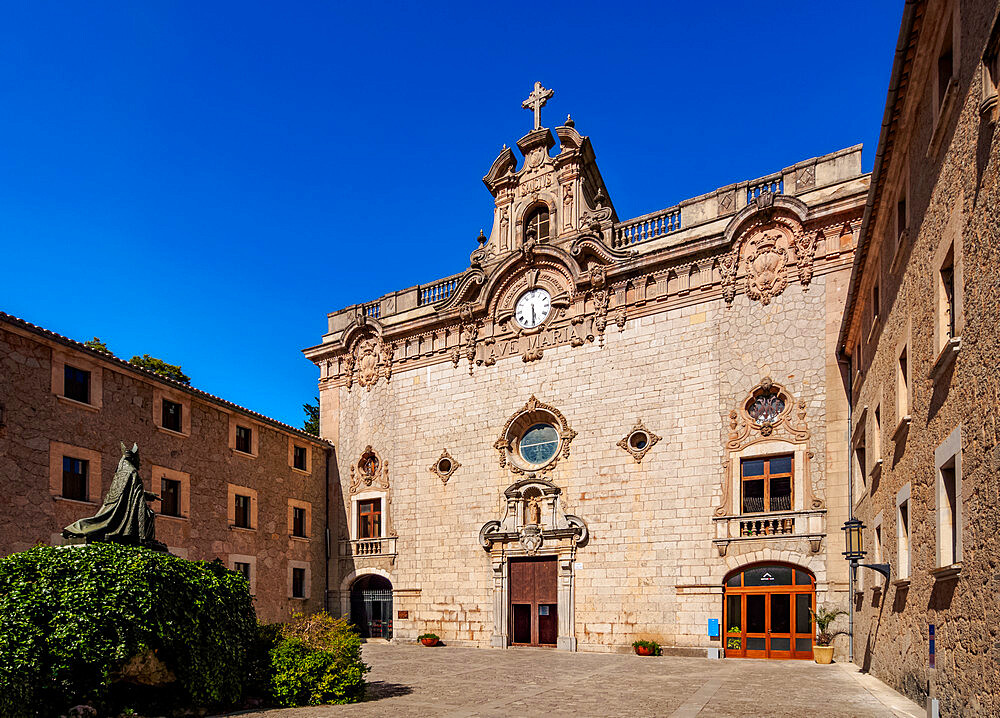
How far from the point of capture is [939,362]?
9367 millimetres

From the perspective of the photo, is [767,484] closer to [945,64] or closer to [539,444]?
[539,444]

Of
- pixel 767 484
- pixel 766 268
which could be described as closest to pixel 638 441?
pixel 767 484

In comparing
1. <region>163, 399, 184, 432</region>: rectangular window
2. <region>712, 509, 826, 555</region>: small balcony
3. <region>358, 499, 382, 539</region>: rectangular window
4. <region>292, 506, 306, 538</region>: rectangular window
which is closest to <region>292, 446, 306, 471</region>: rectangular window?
→ <region>292, 506, 306, 538</region>: rectangular window

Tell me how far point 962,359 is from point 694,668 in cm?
1310

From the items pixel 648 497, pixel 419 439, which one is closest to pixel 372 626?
pixel 419 439

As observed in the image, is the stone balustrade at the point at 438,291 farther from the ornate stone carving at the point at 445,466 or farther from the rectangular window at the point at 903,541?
the rectangular window at the point at 903,541

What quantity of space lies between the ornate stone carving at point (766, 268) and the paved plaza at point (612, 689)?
34.4 feet

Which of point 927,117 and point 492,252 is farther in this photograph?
point 492,252

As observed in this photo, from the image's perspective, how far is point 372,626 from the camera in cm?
2958

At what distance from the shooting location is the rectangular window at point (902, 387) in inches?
491

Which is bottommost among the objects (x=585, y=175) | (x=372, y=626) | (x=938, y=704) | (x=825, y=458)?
(x=372, y=626)

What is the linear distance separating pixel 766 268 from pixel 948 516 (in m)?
14.9

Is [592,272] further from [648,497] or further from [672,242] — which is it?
[648,497]

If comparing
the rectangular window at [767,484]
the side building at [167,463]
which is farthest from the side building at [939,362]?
the side building at [167,463]
